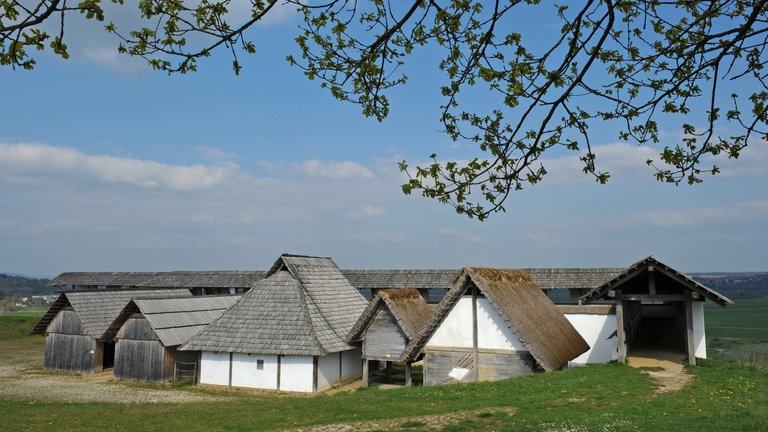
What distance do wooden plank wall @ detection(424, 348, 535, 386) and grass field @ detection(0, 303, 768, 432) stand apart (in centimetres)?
164

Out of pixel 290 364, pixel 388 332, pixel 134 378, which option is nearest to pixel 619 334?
pixel 388 332

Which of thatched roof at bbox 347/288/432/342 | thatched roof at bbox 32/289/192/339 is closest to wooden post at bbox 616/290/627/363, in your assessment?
thatched roof at bbox 347/288/432/342

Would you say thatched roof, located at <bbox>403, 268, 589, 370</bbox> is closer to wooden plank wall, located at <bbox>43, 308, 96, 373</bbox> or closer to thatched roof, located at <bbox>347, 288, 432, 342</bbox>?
thatched roof, located at <bbox>347, 288, 432, 342</bbox>

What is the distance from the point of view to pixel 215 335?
2559 centimetres

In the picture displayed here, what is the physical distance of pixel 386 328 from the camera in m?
23.4

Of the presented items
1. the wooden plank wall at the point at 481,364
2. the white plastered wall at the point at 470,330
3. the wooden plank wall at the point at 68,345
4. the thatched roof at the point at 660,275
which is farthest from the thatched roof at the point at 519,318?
the wooden plank wall at the point at 68,345

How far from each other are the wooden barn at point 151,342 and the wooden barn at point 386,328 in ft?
30.2

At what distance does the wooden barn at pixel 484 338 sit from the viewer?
18.8 meters

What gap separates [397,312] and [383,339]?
1.38 meters

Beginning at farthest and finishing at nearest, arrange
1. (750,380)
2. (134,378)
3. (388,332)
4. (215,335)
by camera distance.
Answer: (134,378)
(215,335)
(388,332)
(750,380)

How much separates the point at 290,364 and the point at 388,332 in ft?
15.1

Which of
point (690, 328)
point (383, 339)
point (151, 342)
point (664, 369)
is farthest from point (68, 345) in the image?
point (690, 328)

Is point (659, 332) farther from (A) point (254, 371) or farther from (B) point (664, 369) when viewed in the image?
(A) point (254, 371)

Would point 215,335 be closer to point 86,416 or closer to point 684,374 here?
point 86,416
